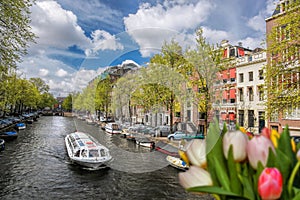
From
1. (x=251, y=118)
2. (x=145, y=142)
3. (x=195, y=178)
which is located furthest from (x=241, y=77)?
(x=195, y=178)

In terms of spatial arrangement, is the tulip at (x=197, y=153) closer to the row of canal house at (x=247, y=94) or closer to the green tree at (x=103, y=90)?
the green tree at (x=103, y=90)

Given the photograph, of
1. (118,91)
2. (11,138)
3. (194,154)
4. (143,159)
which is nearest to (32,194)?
(118,91)

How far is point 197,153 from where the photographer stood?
114cm

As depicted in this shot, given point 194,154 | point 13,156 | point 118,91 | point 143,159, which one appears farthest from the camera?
point 13,156

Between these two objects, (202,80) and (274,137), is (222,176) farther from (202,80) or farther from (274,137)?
(202,80)

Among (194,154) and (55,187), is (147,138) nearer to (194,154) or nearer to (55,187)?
(55,187)

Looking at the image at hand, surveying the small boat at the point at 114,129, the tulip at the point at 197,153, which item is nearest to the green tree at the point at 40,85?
the small boat at the point at 114,129

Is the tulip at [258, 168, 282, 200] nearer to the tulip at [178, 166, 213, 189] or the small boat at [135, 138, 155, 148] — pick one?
the tulip at [178, 166, 213, 189]

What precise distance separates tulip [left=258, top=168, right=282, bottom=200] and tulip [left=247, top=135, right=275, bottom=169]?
9cm

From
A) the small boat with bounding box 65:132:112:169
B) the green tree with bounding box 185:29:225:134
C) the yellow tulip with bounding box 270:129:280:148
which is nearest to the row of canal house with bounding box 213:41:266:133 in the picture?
the green tree with bounding box 185:29:225:134

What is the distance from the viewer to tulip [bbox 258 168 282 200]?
902 mm

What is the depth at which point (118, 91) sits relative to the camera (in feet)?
33.4

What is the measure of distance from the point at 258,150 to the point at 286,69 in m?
11.6

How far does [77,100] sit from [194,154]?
9235mm
